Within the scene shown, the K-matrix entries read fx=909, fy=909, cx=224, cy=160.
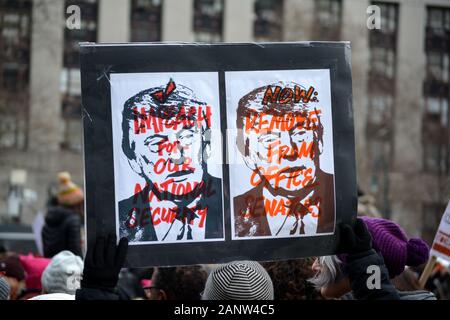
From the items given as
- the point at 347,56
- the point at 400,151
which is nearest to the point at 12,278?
the point at 347,56

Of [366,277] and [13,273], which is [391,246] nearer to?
[366,277]

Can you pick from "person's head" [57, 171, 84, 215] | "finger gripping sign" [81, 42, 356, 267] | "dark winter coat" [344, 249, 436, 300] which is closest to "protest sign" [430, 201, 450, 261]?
"finger gripping sign" [81, 42, 356, 267]

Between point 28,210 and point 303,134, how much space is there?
42120 mm

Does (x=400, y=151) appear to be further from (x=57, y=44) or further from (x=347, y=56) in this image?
(x=347, y=56)

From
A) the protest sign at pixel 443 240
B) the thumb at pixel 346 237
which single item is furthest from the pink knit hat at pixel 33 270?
the thumb at pixel 346 237

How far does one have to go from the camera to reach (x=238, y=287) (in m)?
3.39

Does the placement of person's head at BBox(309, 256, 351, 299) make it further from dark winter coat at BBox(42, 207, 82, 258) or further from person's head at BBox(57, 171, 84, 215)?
person's head at BBox(57, 171, 84, 215)

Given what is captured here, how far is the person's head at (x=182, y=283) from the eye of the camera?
4.84 m

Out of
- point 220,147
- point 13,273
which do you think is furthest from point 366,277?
point 13,273

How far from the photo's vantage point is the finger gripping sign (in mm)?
3457

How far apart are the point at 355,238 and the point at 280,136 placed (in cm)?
51

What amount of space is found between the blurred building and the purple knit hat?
3580 centimetres

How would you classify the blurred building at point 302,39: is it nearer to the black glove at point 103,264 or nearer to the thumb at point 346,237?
the thumb at point 346,237
